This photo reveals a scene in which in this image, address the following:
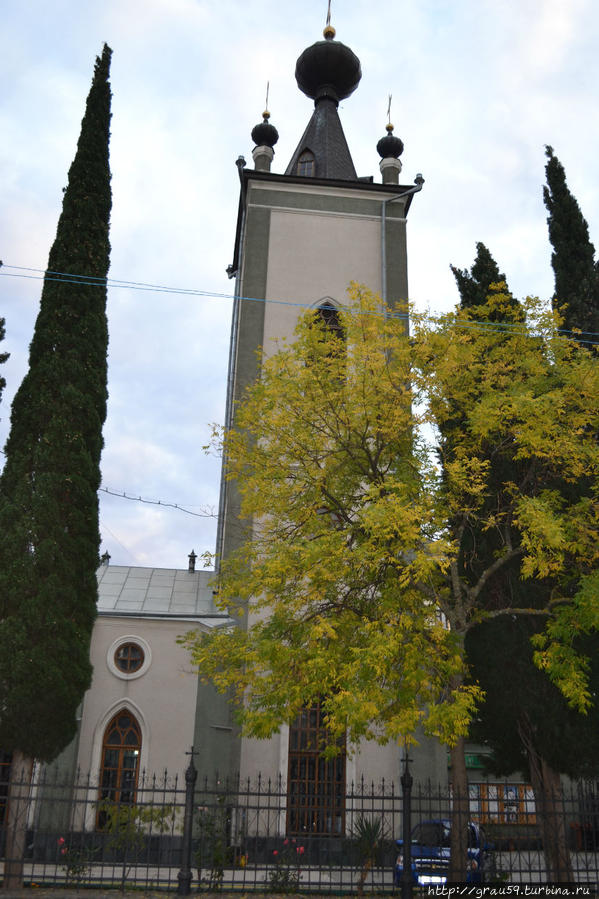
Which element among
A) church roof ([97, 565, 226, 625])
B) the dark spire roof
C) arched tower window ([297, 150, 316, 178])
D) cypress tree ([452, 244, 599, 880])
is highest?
the dark spire roof

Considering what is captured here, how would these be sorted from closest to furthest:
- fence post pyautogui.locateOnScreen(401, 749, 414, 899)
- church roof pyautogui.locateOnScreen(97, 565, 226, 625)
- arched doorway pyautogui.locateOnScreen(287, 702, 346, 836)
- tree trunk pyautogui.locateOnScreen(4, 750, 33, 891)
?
fence post pyautogui.locateOnScreen(401, 749, 414, 899) < tree trunk pyautogui.locateOnScreen(4, 750, 33, 891) < arched doorway pyautogui.locateOnScreen(287, 702, 346, 836) < church roof pyautogui.locateOnScreen(97, 565, 226, 625)

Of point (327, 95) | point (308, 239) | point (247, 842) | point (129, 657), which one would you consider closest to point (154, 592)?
point (129, 657)

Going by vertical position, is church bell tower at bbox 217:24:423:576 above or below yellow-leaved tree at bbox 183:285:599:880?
above

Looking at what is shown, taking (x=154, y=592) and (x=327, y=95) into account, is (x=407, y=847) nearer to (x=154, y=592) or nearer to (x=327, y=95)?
(x=154, y=592)

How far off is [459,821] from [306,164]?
20.8m

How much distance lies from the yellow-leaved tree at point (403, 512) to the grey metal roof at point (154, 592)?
190 inches

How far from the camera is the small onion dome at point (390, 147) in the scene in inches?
947

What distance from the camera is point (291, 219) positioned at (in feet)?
73.0

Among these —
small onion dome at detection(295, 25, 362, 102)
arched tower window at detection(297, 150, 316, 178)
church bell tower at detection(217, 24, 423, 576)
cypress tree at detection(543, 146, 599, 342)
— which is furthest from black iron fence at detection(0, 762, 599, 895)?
small onion dome at detection(295, 25, 362, 102)

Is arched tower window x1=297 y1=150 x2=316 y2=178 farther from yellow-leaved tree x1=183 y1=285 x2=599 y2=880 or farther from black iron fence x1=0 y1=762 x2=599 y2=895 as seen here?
black iron fence x1=0 y1=762 x2=599 y2=895

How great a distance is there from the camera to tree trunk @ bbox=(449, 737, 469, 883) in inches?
397

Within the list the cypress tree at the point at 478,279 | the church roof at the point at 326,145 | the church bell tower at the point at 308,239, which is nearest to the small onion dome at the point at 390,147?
the church bell tower at the point at 308,239

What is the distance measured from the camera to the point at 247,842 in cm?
1403

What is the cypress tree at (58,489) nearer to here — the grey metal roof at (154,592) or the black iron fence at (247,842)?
the black iron fence at (247,842)
